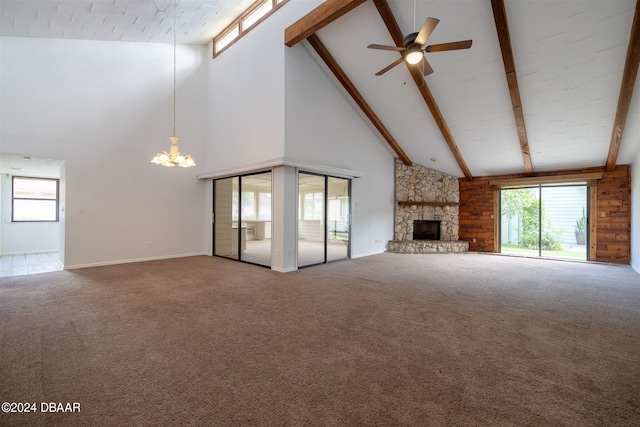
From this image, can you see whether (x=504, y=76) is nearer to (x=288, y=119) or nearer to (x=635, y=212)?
(x=288, y=119)

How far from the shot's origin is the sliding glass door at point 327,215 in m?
6.65

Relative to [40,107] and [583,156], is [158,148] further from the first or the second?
[583,156]

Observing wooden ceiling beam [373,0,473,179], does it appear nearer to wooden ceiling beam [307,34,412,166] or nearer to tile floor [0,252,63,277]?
wooden ceiling beam [307,34,412,166]

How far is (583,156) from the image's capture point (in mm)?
6723

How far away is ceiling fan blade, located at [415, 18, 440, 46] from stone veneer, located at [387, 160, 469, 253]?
18.5ft

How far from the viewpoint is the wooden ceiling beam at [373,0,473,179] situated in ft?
15.6

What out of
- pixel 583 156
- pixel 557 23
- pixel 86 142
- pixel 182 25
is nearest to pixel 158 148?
pixel 86 142

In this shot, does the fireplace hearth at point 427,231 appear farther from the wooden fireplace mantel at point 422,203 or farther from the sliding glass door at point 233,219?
the sliding glass door at point 233,219

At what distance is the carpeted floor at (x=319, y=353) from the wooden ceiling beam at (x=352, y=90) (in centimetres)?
456

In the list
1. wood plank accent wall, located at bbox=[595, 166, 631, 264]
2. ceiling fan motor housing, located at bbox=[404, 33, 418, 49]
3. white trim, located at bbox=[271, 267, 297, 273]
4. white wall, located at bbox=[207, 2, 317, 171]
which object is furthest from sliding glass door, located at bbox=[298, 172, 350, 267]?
wood plank accent wall, located at bbox=[595, 166, 631, 264]

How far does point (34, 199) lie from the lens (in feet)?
25.9

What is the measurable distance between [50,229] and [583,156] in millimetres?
14288

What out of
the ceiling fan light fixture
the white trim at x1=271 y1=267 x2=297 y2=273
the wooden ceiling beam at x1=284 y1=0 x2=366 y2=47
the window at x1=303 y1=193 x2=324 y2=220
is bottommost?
the white trim at x1=271 y1=267 x2=297 y2=273

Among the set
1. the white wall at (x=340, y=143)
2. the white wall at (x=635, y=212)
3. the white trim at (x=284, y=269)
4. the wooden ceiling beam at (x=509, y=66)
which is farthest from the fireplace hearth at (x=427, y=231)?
the white trim at (x=284, y=269)
